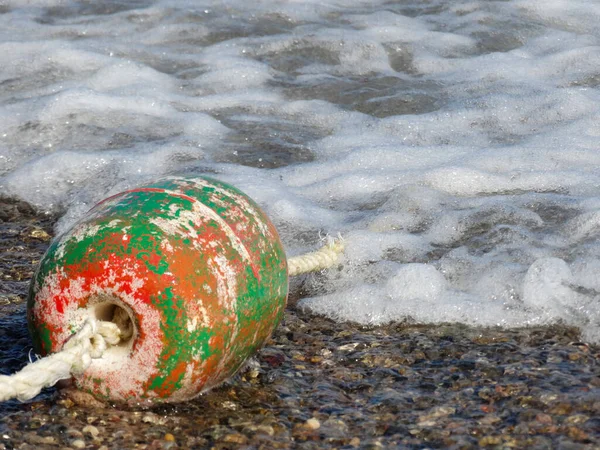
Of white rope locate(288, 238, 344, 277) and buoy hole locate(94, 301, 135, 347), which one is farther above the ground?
buoy hole locate(94, 301, 135, 347)

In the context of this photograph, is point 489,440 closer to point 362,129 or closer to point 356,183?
point 356,183

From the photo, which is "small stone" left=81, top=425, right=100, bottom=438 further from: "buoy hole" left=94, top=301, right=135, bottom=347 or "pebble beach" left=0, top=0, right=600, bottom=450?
"buoy hole" left=94, top=301, right=135, bottom=347

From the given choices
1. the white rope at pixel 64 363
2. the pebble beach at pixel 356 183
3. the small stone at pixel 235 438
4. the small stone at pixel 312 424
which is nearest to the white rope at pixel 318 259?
the pebble beach at pixel 356 183

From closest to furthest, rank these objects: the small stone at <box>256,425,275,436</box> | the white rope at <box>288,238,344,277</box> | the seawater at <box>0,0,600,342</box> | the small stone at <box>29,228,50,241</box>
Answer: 1. the small stone at <box>256,425,275,436</box>
2. the white rope at <box>288,238,344,277</box>
3. the seawater at <box>0,0,600,342</box>
4. the small stone at <box>29,228,50,241</box>

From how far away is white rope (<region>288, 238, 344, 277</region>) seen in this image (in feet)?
12.0

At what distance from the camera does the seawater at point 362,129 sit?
3.99 m

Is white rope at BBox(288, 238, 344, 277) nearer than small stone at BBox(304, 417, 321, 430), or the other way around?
small stone at BBox(304, 417, 321, 430)

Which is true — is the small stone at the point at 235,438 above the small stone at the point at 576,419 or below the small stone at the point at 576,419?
below

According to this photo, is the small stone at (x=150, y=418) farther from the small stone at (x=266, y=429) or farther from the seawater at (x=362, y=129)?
the seawater at (x=362, y=129)

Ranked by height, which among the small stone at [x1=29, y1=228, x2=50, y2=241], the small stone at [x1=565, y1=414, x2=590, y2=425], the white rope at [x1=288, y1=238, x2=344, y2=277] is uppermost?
the white rope at [x1=288, y1=238, x2=344, y2=277]

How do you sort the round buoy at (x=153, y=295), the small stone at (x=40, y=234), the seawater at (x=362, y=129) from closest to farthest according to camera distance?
the round buoy at (x=153, y=295)
the seawater at (x=362, y=129)
the small stone at (x=40, y=234)

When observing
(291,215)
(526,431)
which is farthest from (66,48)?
(526,431)

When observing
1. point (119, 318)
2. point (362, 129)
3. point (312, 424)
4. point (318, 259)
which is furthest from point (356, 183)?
point (119, 318)

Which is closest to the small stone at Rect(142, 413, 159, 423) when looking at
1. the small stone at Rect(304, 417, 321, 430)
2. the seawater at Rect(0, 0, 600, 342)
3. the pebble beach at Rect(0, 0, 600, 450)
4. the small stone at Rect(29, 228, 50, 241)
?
the pebble beach at Rect(0, 0, 600, 450)
